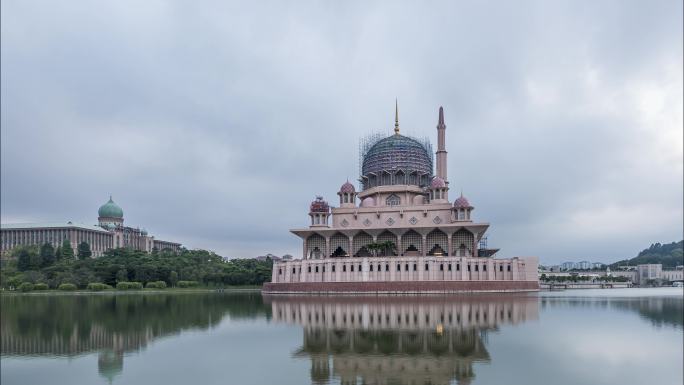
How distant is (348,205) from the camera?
6969 centimetres

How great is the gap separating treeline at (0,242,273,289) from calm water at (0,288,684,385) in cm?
4312

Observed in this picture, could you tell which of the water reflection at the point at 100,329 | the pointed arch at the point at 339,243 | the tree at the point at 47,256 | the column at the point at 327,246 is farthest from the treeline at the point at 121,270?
the water reflection at the point at 100,329

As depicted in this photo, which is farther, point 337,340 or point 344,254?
point 344,254

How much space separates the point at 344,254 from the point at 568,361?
55189 mm

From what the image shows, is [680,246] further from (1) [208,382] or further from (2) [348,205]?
(1) [208,382]

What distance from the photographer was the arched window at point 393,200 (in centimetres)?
7056

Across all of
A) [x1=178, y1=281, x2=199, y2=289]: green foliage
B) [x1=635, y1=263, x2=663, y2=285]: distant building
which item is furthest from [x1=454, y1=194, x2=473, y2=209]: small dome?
[x1=635, y1=263, x2=663, y2=285]: distant building

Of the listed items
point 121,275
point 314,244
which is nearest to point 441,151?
point 314,244

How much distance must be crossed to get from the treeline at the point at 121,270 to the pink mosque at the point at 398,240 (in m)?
15.5

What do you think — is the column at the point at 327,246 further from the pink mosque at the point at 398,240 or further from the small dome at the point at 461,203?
the small dome at the point at 461,203

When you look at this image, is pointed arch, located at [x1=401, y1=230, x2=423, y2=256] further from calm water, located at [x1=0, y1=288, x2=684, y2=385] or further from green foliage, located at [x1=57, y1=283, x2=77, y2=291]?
green foliage, located at [x1=57, y1=283, x2=77, y2=291]

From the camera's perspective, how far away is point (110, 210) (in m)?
118

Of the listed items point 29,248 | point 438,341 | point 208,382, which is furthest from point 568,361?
point 29,248

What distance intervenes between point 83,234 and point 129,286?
44430mm
